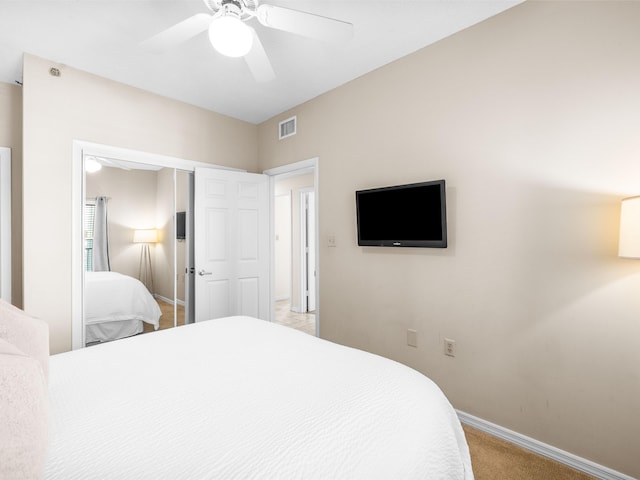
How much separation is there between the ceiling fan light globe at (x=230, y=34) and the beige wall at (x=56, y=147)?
1.78 meters

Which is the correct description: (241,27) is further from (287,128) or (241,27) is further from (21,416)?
(287,128)

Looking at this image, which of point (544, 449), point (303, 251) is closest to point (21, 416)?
point (544, 449)

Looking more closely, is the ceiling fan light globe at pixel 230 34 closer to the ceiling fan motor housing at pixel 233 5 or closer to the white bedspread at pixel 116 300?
the ceiling fan motor housing at pixel 233 5

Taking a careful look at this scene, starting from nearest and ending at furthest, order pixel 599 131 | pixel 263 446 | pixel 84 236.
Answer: pixel 263 446 < pixel 599 131 < pixel 84 236

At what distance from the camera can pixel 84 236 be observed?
2602 mm

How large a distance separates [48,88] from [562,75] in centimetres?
355

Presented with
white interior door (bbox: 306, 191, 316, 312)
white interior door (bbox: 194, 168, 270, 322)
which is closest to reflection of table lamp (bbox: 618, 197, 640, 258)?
white interior door (bbox: 194, 168, 270, 322)

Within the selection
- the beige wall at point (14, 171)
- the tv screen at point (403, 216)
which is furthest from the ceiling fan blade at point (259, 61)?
the beige wall at point (14, 171)

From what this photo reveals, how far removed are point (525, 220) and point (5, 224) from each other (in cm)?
394

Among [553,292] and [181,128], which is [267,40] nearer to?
[181,128]

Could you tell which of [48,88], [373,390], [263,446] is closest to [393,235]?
[373,390]

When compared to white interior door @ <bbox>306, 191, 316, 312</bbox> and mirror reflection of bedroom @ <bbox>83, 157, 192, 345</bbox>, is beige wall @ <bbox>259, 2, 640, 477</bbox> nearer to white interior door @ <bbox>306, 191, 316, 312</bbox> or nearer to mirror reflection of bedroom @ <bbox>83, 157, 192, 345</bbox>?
mirror reflection of bedroom @ <bbox>83, 157, 192, 345</bbox>

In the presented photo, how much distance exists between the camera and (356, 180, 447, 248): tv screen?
7.13 feet

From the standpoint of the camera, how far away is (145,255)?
3070 millimetres
